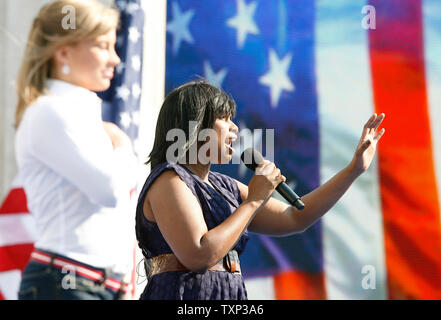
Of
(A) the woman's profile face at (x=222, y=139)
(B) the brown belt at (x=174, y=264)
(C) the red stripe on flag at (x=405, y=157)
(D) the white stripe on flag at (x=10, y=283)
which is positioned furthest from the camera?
(C) the red stripe on flag at (x=405, y=157)

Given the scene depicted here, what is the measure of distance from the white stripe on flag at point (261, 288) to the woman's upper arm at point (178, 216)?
1.12 meters

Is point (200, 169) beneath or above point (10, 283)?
above

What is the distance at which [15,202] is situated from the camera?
7.95 feet

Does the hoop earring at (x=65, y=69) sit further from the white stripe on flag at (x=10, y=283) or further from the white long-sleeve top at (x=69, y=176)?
the white stripe on flag at (x=10, y=283)

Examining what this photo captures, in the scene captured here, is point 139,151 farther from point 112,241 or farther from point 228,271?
Result: point 228,271

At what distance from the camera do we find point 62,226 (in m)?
2.24

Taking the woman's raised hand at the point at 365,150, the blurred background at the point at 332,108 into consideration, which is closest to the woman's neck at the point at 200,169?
the woman's raised hand at the point at 365,150

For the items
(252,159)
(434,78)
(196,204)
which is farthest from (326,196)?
(434,78)

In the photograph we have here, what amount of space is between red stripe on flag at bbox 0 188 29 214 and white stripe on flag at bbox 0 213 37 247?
0.7 inches

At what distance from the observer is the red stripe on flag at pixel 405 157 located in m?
2.97

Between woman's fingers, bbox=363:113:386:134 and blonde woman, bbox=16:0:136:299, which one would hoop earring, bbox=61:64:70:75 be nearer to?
blonde woman, bbox=16:0:136:299

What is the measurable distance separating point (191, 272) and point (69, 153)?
0.59 metres

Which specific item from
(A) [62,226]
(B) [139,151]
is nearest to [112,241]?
(A) [62,226]

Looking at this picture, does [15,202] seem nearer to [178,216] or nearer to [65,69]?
[65,69]
